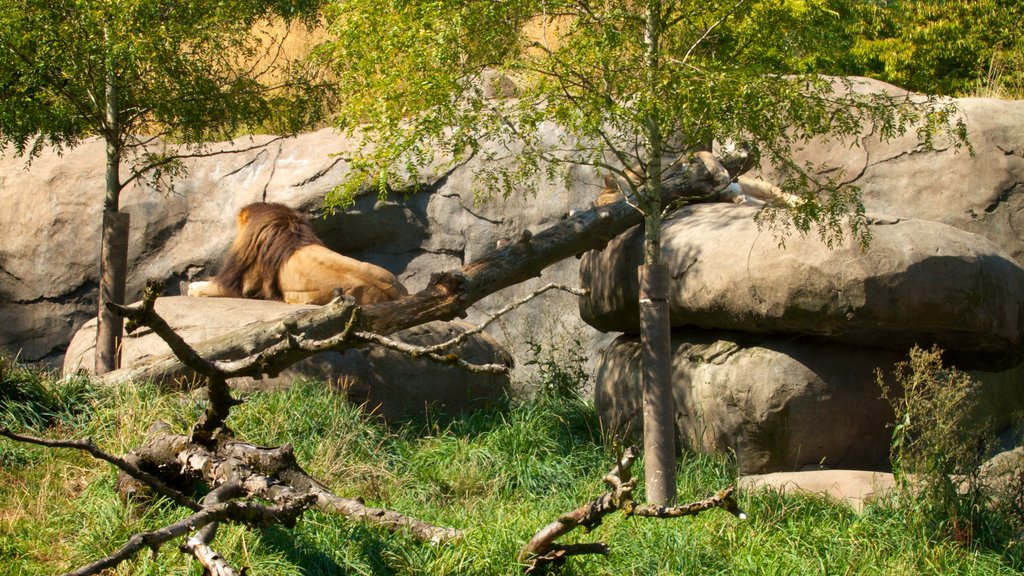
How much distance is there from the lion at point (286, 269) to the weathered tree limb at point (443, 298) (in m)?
1.78

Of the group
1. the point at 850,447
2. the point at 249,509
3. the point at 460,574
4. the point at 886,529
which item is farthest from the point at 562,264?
the point at 249,509

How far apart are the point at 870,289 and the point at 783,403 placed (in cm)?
98

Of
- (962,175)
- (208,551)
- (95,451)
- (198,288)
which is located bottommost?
(208,551)

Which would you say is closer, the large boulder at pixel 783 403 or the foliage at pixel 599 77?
the foliage at pixel 599 77

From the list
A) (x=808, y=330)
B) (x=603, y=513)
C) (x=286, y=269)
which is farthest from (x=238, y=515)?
(x=286, y=269)

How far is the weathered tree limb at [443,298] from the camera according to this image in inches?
296

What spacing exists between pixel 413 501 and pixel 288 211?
15.2 ft

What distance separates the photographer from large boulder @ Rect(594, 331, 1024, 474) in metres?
7.28

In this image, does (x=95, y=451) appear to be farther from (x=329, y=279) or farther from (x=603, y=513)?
(x=329, y=279)

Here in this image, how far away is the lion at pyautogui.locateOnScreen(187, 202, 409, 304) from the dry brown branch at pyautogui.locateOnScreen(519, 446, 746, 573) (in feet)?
16.5

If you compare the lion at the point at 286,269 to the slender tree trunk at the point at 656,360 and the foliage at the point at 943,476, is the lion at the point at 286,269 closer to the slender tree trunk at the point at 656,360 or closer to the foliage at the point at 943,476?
the slender tree trunk at the point at 656,360

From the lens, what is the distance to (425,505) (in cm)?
652

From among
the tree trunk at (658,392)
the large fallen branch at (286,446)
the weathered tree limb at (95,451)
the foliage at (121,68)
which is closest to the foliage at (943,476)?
the tree trunk at (658,392)

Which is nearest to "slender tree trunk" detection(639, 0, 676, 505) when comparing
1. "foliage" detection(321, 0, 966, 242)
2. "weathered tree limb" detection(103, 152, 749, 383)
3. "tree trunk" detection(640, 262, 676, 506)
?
"tree trunk" detection(640, 262, 676, 506)
